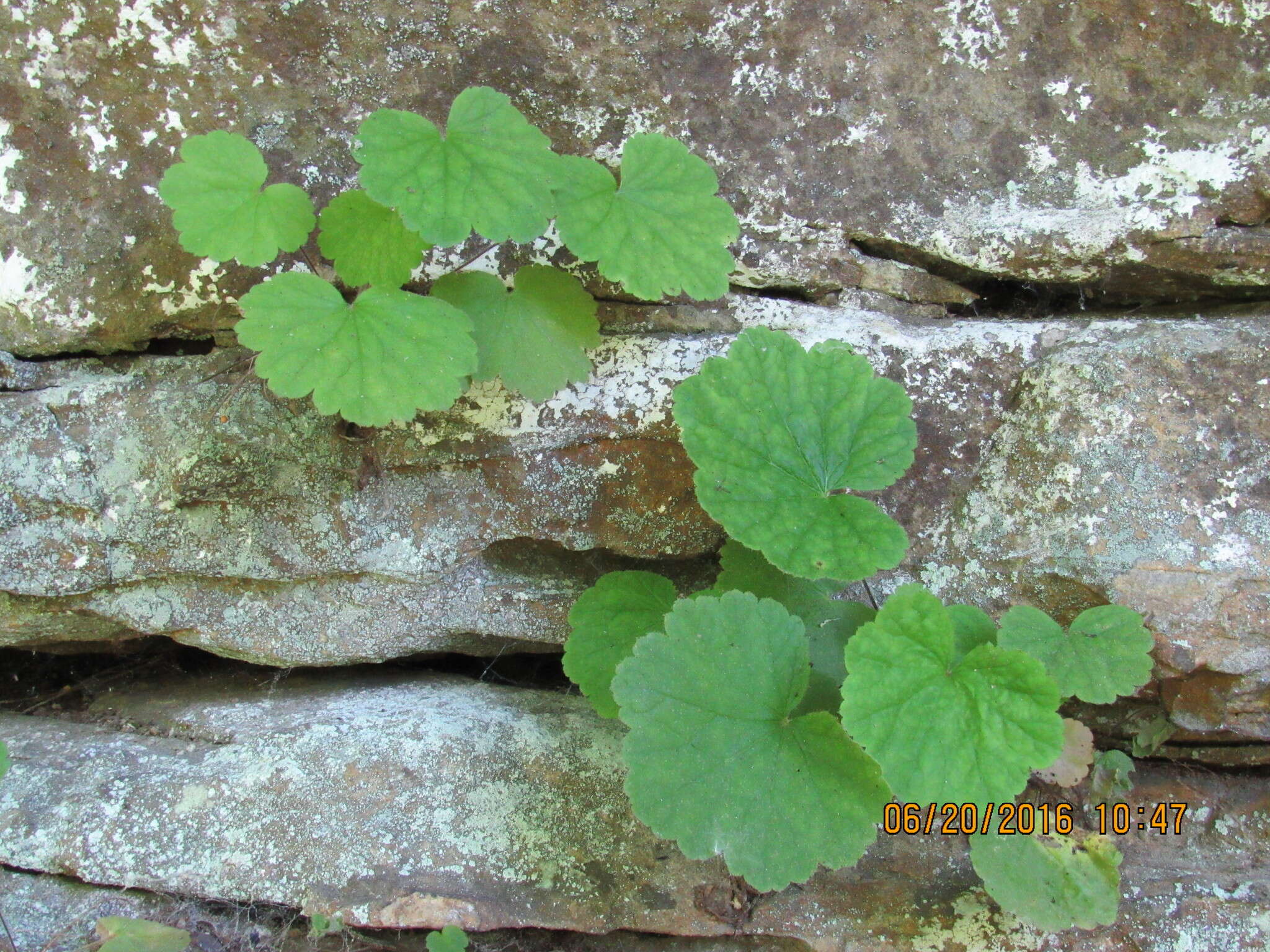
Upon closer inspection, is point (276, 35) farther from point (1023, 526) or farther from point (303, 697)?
point (1023, 526)

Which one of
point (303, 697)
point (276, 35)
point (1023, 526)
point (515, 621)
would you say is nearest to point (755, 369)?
point (1023, 526)

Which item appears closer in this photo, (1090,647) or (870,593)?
(1090,647)

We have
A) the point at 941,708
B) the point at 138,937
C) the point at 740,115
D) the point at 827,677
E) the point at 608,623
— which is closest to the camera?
the point at 941,708

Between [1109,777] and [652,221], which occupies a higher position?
[652,221]

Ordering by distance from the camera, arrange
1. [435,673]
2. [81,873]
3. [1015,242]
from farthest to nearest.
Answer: [435,673] → [1015,242] → [81,873]

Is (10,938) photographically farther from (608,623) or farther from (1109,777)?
(1109,777)

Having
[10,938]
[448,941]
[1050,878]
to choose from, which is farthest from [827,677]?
[10,938]

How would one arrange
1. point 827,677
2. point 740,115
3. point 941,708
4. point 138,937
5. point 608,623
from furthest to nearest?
point 740,115 < point 608,623 < point 827,677 < point 138,937 < point 941,708
